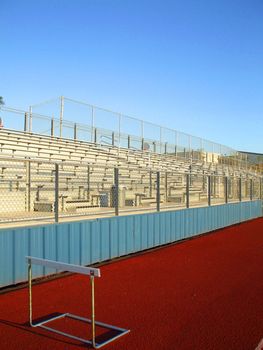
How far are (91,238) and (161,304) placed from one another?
2.86m

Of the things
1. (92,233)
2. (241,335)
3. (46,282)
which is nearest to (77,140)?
(92,233)

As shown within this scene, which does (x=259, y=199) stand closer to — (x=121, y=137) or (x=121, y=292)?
(x=121, y=137)

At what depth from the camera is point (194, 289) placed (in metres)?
6.28

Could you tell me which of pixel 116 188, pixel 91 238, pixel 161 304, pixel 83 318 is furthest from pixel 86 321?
pixel 116 188

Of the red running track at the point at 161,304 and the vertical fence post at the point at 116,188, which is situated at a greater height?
the vertical fence post at the point at 116,188

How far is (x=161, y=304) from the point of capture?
5445 millimetres

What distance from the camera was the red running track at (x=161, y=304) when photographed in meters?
4.13

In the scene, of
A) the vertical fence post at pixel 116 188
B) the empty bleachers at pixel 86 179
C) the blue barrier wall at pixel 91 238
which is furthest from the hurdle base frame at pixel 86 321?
the vertical fence post at pixel 116 188

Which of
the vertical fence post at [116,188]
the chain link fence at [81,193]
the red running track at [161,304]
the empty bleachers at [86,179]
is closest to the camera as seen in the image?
the red running track at [161,304]

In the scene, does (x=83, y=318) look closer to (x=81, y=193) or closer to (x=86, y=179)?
(x=81, y=193)

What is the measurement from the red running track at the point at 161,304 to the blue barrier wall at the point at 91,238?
0.35 meters

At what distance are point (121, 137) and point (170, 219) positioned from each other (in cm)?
1385

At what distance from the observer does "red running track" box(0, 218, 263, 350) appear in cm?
413

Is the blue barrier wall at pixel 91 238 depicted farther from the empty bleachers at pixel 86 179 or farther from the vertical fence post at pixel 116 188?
the empty bleachers at pixel 86 179
